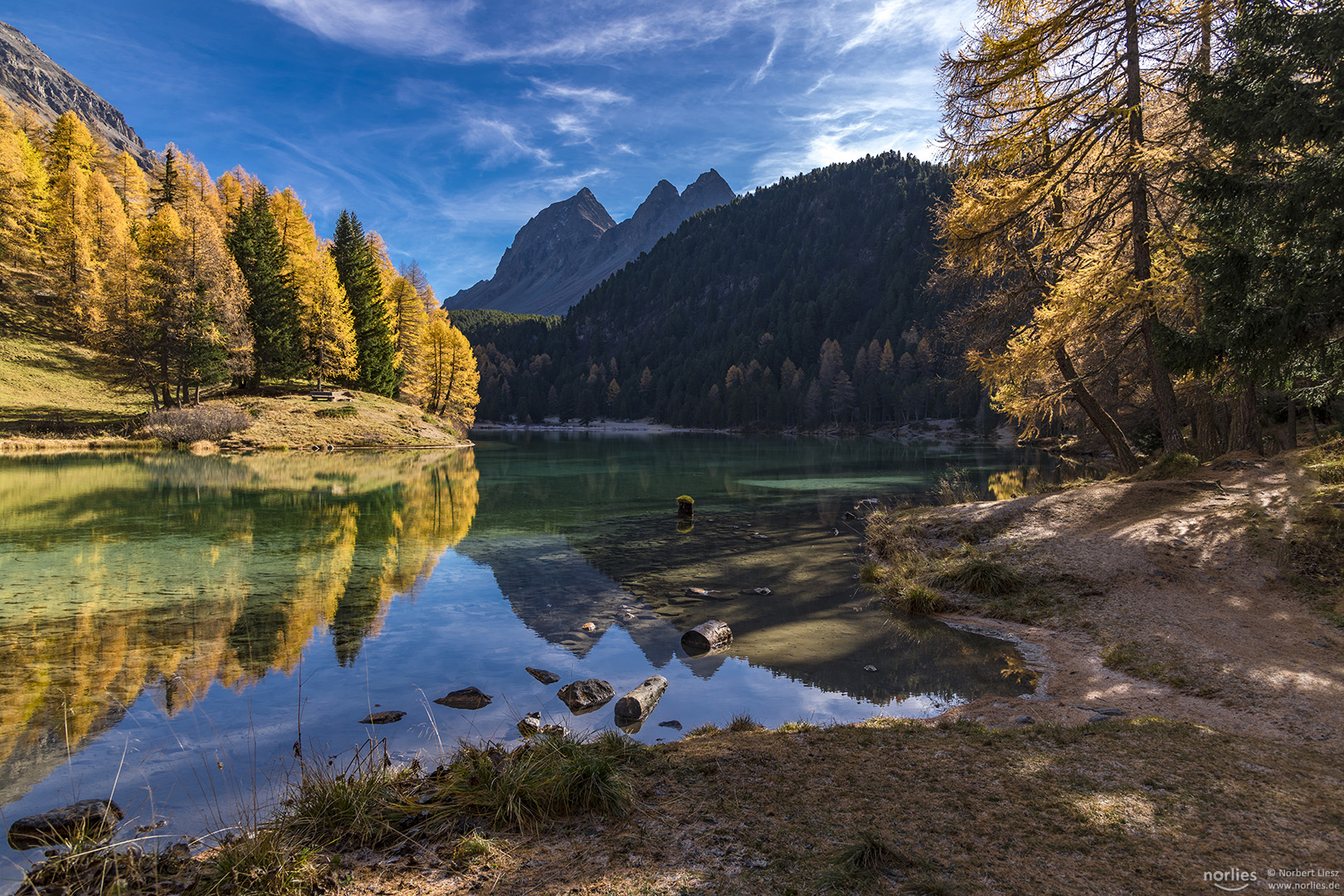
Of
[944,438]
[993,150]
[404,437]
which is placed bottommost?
[944,438]

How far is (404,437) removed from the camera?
53844 mm

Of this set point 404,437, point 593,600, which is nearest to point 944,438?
point 404,437

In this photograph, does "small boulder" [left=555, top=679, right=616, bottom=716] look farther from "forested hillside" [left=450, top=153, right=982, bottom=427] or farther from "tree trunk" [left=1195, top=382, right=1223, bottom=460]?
"forested hillside" [left=450, top=153, right=982, bottom=427]

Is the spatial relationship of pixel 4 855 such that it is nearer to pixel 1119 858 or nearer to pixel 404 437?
pixel 1119 858

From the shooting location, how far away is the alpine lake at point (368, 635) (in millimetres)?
6500

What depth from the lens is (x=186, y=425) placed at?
41375 mm

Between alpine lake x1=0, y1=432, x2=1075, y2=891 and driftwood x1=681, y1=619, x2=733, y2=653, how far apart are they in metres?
0.25

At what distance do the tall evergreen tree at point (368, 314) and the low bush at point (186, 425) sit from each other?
15.2m

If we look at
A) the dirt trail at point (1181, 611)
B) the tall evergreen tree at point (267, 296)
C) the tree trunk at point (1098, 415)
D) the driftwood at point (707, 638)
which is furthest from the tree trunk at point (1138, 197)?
the tall evergreen tree at point (267, 296)

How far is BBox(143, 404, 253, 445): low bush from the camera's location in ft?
136

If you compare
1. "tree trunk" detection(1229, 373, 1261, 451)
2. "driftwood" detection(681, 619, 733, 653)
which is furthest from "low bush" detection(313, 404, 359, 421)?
"tree trunk" detection(1229, 373, 1261, 451)

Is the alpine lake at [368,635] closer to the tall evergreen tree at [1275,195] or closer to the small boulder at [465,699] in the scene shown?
the small boulder at [465,699]

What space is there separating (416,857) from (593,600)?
28.6 ft

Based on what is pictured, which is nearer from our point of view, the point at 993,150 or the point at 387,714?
the point at 387,714
